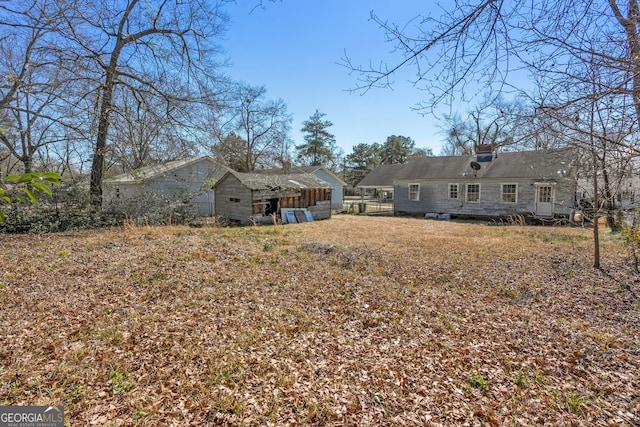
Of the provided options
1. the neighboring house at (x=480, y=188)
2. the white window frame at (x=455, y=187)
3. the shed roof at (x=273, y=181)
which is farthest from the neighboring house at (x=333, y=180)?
the white window frame at (x=455, y=187)

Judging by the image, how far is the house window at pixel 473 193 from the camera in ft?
61.6

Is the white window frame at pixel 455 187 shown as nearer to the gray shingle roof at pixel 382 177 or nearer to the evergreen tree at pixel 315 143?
the gray shingle roof at pixel 382 177

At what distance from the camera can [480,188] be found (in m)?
18.6

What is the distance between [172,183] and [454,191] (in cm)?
1663

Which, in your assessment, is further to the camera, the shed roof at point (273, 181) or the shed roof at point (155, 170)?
the shed roof at point (273, 181)

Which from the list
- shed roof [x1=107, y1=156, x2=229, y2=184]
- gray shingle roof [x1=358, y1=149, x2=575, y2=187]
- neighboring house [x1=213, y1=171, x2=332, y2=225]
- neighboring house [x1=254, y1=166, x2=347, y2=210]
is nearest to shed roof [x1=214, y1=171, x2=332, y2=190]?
neighboring house [x1=213, y1=171, x2=332, y2=225]

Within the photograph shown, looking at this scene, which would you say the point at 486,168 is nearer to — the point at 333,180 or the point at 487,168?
the point at 487,168

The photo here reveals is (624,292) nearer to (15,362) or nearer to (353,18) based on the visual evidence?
(353,18)

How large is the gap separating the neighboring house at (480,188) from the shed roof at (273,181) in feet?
21.4

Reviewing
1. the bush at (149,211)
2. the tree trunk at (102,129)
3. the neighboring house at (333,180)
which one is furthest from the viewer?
the neighboring house at (333,180)

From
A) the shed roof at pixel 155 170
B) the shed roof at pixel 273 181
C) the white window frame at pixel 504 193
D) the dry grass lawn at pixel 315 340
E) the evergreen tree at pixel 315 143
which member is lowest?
the dry grass lawn at pixel 315 340

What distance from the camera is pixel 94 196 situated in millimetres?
12336

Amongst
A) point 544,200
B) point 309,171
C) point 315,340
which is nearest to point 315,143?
point 309,171

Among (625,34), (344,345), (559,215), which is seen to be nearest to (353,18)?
(625,34)
